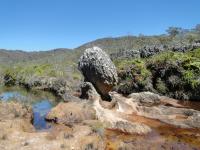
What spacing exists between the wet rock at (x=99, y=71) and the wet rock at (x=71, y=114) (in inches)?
180

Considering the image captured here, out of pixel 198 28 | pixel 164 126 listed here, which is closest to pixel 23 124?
pixel 164 126

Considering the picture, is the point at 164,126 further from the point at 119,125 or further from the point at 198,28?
the point at 198,28

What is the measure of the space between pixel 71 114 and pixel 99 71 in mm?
6085

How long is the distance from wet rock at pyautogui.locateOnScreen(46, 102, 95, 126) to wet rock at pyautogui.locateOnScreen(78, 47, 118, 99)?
4.57 meters

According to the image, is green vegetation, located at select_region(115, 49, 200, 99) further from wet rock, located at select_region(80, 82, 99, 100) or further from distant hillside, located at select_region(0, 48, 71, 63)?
distant hillside, located at select_region(0, 48, 71, 63)

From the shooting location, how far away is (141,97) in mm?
27062

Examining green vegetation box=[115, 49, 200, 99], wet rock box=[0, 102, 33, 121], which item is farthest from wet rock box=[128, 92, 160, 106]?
wet rock box=[0, 102, 33, 121]

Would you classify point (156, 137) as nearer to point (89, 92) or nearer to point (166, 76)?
point (89, 92)

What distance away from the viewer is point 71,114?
19.4 m

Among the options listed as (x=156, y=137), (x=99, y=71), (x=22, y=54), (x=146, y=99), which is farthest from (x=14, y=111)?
(x=22, y=54)

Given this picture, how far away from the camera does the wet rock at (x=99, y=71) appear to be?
2477 centimetres

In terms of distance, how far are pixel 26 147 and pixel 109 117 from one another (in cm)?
719

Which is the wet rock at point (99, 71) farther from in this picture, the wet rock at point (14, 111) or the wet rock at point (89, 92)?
the wet rock at point (14, 111)

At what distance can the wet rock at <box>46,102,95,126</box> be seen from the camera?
1905 centimetres
